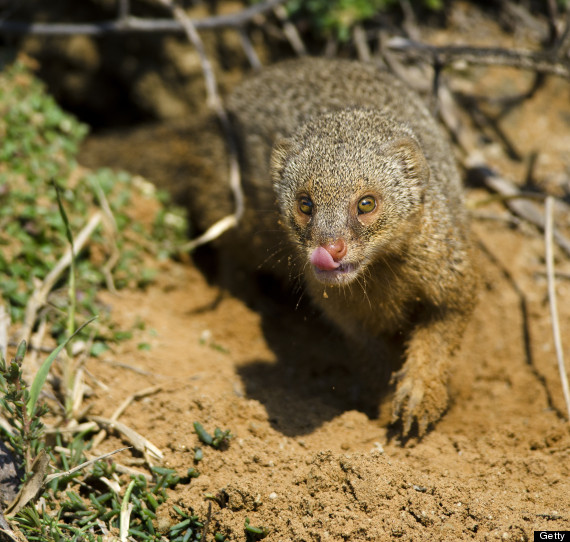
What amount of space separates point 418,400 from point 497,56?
9.40ft

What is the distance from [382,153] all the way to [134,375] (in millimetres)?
1967

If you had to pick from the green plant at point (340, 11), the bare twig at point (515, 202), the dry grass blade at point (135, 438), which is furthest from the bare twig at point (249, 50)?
the dry grass blade at point (135, 438)

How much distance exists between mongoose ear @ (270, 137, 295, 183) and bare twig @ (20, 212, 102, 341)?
123 cm

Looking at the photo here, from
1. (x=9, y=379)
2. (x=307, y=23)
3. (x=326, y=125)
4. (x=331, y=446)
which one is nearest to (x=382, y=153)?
(x=326, y=125)

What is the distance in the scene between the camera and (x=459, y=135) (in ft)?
18.5

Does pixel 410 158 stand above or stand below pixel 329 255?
above

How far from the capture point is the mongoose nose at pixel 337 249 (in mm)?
3111

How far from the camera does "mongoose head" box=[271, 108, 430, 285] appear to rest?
3221 mm

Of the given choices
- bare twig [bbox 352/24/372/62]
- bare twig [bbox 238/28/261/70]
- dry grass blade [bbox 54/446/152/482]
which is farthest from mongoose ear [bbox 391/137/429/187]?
bare twig [bbox 238/28/261/70]

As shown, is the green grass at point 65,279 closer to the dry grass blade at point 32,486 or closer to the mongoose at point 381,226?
the dry grass blade at point 32,486

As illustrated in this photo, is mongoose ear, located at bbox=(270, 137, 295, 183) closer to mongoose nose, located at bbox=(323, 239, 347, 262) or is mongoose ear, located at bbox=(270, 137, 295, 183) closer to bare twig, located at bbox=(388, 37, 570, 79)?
mongoose nose, located at bbox=(323, 239, 347, 262)

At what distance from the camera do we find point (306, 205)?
340 cm

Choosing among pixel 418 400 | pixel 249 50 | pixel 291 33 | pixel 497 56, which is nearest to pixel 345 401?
pixel 418 400

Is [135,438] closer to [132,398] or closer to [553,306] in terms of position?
[132,398]
